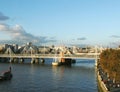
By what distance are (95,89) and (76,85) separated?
24.1 feet

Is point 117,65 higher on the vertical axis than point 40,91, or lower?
higher

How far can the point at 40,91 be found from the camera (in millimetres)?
68500

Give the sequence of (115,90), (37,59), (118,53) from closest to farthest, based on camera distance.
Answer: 1. (115,90)
2. (118,53)
3. (37,59)

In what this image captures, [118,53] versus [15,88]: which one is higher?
[118,53]

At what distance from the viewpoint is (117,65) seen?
67625 mm

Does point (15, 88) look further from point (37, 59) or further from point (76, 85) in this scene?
point (37, 59)

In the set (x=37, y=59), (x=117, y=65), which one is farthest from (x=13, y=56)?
(x=117, y=65)

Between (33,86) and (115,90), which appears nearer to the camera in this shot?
(115,90)

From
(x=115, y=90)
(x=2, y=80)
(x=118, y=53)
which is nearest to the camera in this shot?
(x=115, y=90)

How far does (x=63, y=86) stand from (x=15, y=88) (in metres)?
10.6

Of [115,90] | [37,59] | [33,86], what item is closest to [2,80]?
[33,86]

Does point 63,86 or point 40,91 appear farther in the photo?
point 63,86

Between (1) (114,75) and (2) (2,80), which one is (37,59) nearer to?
(2) (2,80)

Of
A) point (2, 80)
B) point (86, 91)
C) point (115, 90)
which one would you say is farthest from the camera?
point (2, 80)
